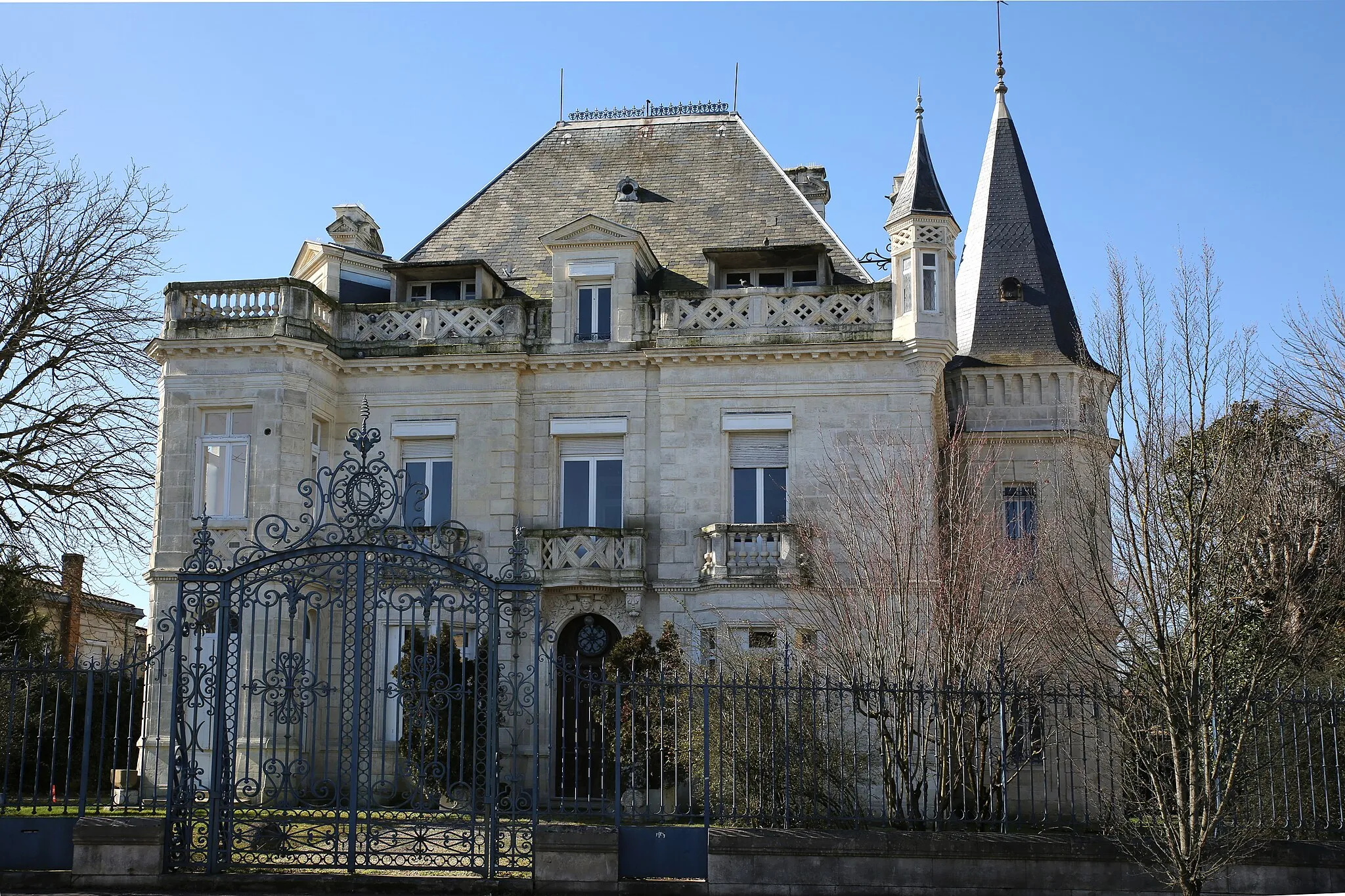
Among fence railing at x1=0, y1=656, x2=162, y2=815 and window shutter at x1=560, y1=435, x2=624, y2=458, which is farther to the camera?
window shutter at x1=560, y1=435, x2=624, y2=458

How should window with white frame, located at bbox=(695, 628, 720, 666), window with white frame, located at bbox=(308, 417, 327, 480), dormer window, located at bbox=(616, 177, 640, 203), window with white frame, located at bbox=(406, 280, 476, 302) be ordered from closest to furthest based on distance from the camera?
window with white frame, located at bbox=(695, 628, 720, 666) < window with white frame, located at bbox=(308, 417, 327, 480) < window with white frame, located at bbox=(406, 280, 476, 302) < dormer window, located at bbox=(616, 177, 640, 203)

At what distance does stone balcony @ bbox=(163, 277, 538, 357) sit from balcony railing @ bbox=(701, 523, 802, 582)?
5169 mm

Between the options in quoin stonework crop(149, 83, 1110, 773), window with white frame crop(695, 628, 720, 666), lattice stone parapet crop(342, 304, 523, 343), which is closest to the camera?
window with white frame crop(695, 628, 720, 666)

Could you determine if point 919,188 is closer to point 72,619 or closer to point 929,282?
point 929,282

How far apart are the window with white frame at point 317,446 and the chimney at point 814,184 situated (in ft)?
34.8

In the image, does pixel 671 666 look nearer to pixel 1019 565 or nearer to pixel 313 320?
pixel 1019 565

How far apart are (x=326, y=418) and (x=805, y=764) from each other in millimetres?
12777

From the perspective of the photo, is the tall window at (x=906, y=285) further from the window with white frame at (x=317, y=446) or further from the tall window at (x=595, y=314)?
the window with white frame at (x=317, y=446)

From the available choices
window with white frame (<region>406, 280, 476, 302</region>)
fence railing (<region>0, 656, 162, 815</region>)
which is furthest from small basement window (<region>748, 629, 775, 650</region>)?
fence railing (<region>0, 656, 162, 815</region>)

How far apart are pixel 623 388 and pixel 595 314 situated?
154 cm

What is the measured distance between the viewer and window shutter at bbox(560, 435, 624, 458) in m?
24.3

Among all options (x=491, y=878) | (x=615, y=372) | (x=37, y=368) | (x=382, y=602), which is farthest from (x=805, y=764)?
(x=37, y=368)

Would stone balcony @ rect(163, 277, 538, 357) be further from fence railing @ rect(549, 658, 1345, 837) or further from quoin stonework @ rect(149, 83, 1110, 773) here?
fence railing @ rect(549, 658, 1345, 837)

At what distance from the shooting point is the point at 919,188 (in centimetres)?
2381
